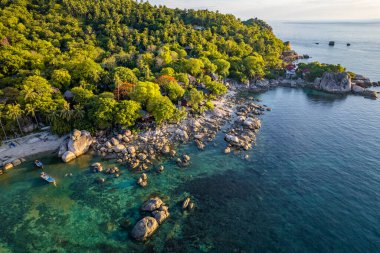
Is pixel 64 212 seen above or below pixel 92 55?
below

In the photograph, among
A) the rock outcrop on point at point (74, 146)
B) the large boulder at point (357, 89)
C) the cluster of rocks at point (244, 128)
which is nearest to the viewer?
the rock outcrop on point at point (74, 146)

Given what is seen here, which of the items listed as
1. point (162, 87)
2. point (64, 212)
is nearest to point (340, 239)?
point (64, 212)

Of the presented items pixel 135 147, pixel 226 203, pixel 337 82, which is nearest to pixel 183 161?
pixel 135 147

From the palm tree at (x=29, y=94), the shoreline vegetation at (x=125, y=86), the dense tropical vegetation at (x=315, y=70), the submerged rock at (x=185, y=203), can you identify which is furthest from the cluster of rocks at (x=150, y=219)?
the dense tropical vegetation at (x=315, y=70)

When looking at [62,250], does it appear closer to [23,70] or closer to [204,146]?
[204,146]

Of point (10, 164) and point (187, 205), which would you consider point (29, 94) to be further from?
point (187, 205)

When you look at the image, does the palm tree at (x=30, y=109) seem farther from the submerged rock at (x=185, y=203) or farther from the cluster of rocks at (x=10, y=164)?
the submerged rock at (x=185, y=203)
